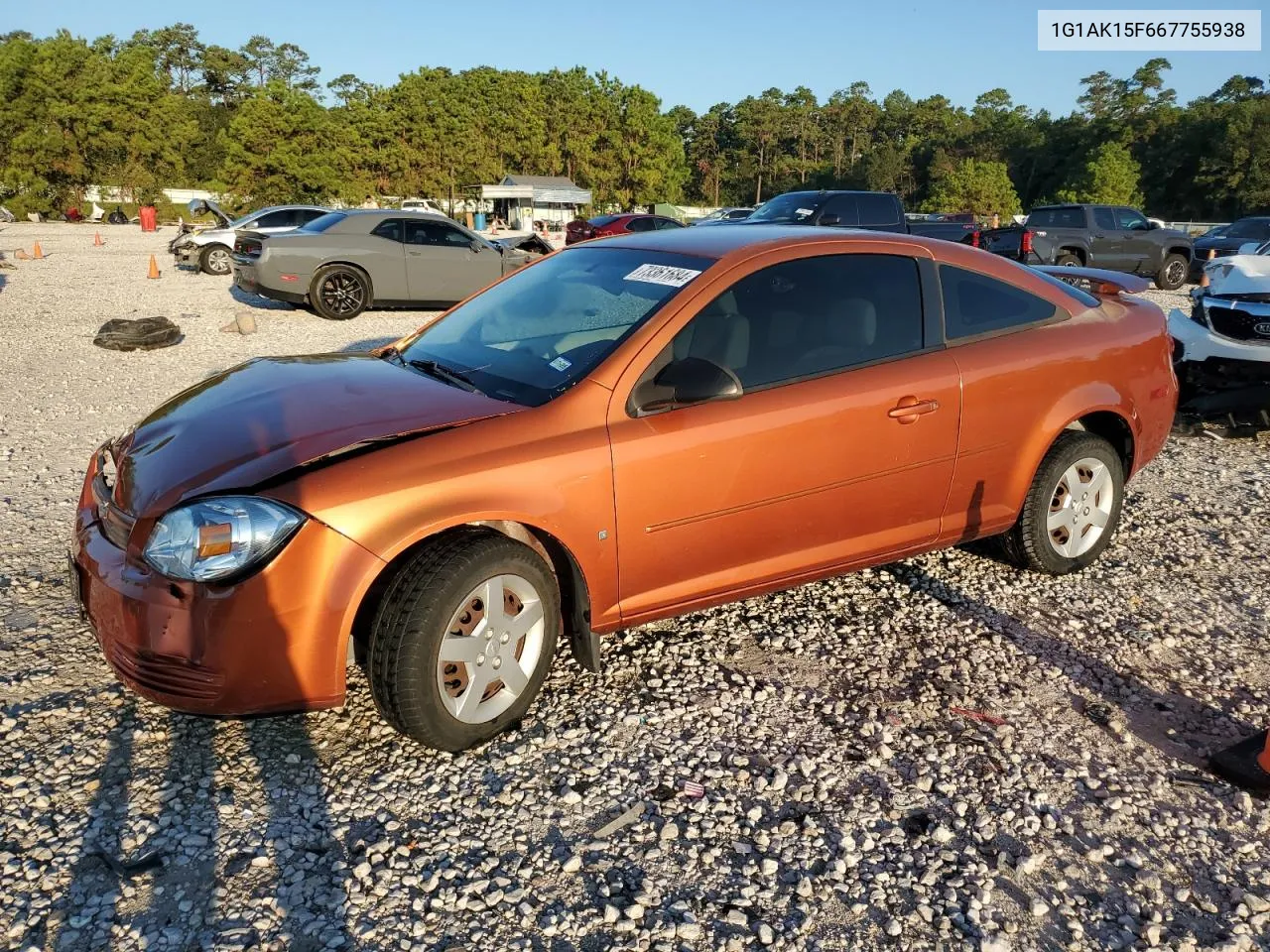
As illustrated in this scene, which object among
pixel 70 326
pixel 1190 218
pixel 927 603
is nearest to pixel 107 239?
pixel 70 326

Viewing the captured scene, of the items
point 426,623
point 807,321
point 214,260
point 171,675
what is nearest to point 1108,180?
point 214,260

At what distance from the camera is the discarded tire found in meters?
10.8

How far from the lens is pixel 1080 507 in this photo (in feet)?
14.9

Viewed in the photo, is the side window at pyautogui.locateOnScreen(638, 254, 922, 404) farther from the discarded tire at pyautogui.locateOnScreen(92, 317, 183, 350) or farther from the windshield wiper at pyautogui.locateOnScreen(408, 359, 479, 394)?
the discarded tire at pyautogui.locateOnScreen(92, 317, 183, 350)

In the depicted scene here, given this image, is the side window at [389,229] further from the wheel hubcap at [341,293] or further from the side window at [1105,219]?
the side window at [1105,219]

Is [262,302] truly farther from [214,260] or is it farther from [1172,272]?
[1172,272]

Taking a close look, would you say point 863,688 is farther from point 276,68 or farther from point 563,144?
point 276,68

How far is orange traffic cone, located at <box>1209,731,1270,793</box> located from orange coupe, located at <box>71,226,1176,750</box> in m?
1.35

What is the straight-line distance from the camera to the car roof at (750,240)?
3791 mm

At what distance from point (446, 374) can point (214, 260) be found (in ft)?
65.4

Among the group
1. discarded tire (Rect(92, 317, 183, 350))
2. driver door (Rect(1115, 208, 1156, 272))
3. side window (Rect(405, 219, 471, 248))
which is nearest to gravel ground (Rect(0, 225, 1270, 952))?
discarded tire (Rect(92, 317, 183, 350))

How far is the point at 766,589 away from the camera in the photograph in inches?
145

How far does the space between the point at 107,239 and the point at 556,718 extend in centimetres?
4208

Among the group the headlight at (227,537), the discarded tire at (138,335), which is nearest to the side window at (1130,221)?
the discarded tire at (138,335)
